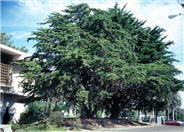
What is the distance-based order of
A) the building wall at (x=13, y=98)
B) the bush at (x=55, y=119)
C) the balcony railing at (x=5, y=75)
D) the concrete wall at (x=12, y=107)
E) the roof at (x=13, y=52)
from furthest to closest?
1. the concrete wall at (x=12, y=107)
2. the building wall at (x=13, y=98)
3. the balcony railing at (x=5, y=75)
4. the roof at (x=13, y=52)
5. the bush at (x=55, y=119)

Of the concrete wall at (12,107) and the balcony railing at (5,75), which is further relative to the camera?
the concrete wall at (12,107)

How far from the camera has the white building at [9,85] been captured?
28.7 m

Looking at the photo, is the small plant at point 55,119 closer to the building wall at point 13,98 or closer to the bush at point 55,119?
the bush at point 55,119

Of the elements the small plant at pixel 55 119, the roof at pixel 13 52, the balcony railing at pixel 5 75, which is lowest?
the small plant at pixel 55 119

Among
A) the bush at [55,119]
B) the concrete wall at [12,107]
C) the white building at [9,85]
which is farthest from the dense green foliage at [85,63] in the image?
the concrete wall at [12,107]

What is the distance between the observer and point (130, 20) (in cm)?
3441

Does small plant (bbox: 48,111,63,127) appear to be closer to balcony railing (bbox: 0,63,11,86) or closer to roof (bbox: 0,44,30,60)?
balcony railing (bbox: 0,63,11,86)

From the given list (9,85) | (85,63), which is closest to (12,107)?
(9,85)

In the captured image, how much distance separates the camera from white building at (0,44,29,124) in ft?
94.0

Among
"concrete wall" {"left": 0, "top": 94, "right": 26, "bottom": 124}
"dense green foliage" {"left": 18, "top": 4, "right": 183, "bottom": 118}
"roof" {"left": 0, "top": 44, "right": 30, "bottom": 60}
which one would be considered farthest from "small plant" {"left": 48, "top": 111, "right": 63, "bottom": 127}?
"roof" {"left": 0, "top": 44, "right": 30, "bottom": 60}

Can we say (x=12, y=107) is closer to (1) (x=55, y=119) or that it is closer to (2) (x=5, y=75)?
(2) (x=5, y=75)

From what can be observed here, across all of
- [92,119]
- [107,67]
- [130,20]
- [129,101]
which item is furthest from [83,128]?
[130,20]

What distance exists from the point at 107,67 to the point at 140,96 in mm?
12865

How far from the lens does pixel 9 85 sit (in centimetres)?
2898
